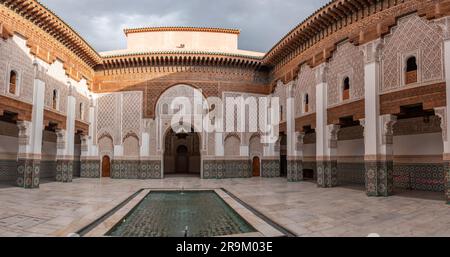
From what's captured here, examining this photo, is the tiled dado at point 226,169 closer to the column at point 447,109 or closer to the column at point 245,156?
the column at point 245,156

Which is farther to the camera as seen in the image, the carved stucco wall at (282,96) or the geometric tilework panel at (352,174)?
the carved stucco wall at (282,96)

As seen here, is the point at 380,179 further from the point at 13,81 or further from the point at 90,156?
the point at 90,156

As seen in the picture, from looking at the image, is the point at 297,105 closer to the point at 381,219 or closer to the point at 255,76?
the point at 255,76

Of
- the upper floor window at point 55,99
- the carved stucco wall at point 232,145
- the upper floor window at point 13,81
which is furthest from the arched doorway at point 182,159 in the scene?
the upper floor window at point 13,81

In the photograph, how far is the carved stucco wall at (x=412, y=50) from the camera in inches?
249

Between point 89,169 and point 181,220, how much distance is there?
959cm

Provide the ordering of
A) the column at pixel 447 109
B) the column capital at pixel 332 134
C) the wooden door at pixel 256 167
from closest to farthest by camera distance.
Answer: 1. the column at pixel 447 109
2. the column capital at pixel 332 134
3. the wooden door at pixel 256 167

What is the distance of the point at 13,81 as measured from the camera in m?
8.52

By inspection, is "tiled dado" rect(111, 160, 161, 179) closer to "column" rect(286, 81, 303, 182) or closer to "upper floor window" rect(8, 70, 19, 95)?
"upper floor window" rect(8, 70, 19, 95)

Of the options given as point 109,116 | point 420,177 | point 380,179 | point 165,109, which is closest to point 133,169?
point 109,116

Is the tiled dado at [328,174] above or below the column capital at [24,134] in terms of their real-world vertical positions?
below

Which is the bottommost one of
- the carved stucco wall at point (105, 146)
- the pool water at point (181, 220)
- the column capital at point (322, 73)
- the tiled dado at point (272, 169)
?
the pool water at point (181, 220)

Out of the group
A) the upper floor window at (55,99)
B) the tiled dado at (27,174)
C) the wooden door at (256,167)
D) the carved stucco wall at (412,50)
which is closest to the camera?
the carved stucco wall at (412,50)

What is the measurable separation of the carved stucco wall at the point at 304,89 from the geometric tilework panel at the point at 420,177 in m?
3.07
